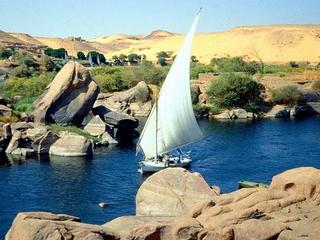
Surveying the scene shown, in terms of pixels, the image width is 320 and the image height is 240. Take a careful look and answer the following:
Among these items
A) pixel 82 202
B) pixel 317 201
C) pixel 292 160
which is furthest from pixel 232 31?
pixel 317 201

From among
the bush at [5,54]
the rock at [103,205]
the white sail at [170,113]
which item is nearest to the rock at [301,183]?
the rock at [103,205]

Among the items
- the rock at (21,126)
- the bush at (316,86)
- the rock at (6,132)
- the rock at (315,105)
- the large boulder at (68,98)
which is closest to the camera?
the rock at (6,132)

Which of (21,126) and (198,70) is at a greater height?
(198,70)

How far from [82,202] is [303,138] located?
2117 centimetres

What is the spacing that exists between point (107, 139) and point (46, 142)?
508 cm

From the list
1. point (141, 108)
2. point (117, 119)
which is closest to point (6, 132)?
point (117, 119)

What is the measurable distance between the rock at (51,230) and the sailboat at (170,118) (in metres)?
19.8

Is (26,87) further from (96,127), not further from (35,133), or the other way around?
(35,133)

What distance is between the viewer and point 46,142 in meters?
37.0

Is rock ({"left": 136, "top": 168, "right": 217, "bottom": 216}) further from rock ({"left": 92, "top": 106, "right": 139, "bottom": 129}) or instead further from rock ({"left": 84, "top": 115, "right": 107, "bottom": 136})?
rock ({"left": 92, "top": 106, "right": 139, "bottom": 129})

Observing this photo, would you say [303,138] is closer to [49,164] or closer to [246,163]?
[246,163]

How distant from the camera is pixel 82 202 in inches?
1029

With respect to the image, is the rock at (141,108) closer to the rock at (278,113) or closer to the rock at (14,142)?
the rock at (278,113)

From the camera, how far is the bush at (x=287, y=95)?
186 ft
